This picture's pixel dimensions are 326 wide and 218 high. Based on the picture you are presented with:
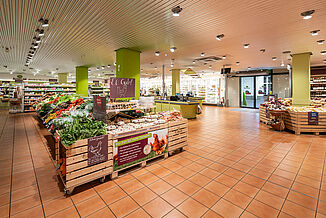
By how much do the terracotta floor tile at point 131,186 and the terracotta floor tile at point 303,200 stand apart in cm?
231

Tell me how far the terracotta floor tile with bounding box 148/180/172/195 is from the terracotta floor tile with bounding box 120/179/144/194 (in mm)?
191

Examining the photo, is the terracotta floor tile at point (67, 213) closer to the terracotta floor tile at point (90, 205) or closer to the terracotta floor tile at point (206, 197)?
the terracotta floor tile at point (90, 205)

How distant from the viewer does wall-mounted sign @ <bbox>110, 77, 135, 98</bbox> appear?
3.62m

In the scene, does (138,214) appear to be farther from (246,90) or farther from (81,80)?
(246,90)

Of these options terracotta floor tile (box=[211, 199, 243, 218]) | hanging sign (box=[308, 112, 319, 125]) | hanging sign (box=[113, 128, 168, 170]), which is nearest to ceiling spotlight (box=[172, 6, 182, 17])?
hanging sign (box=[113, 128, 168, 170])

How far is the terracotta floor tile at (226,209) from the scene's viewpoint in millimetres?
2137

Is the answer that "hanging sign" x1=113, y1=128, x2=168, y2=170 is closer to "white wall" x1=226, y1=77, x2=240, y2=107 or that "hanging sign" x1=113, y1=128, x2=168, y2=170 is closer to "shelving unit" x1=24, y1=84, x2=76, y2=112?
"shelving unit" x1=24, y1=84, x2=76, y2=112

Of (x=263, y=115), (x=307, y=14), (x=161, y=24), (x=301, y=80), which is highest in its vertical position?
(x=161, y=24)

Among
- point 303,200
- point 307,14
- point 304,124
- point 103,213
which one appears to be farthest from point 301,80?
point 103,213

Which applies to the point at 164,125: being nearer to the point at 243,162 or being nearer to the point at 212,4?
the point at 243,162

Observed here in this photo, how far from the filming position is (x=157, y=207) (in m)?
2.28

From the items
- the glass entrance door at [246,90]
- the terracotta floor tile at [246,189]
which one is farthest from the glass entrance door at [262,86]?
the terracotta floor tile at [246,189]

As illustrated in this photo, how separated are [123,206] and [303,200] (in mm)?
2613

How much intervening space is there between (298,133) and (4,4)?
965cm
